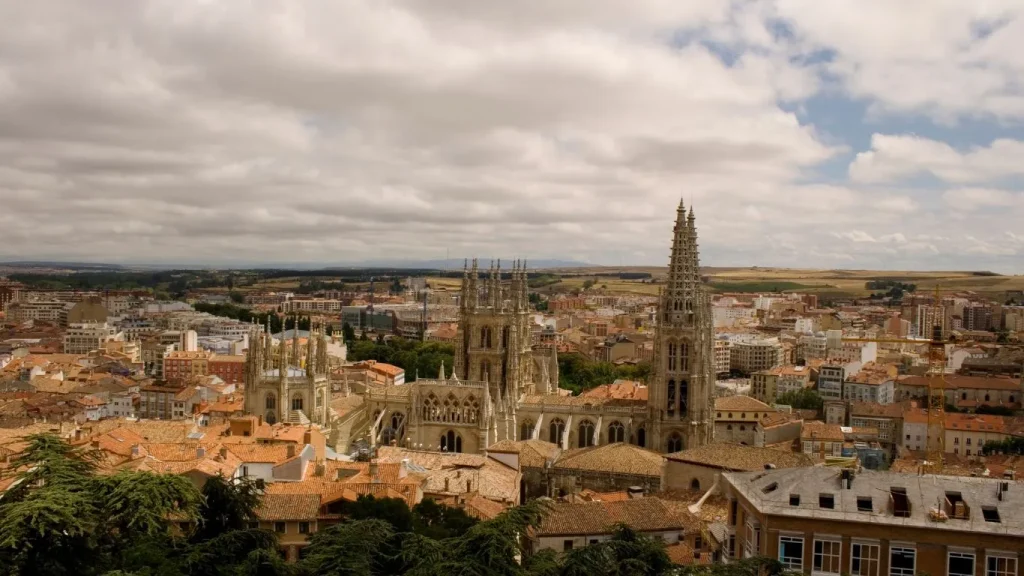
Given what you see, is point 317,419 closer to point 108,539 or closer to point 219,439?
point 219,439

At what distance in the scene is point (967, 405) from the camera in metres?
86.9

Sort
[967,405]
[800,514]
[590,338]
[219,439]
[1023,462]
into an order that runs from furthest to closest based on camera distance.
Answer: [590,338] < [967,405] < [1023,462] < [219,439] < [800,514]

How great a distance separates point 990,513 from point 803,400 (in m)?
68.7

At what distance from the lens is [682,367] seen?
181ft

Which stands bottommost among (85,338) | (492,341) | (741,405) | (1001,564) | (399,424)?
(85,338)

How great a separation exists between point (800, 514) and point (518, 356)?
36.5 m

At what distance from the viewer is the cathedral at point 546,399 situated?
54.9m

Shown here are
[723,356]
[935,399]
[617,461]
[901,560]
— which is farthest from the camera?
[723,356]

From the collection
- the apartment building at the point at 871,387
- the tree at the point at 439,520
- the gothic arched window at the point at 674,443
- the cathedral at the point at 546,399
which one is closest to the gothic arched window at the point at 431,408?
the cathedral at the point at 546,399

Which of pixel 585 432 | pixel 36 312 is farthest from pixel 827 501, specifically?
pixel 36 312

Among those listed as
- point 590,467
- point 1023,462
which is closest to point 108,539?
point 590,467

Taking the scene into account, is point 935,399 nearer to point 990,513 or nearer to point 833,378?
point 833,378

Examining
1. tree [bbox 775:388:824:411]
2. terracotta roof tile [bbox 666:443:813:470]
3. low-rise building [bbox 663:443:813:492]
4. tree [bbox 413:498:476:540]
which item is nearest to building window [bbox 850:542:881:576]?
tree [bbox 413:498:476:540]

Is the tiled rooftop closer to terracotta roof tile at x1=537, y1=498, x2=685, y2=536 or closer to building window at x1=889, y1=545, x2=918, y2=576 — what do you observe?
building window at x1=889, y1=545, x2=918, y2=576
